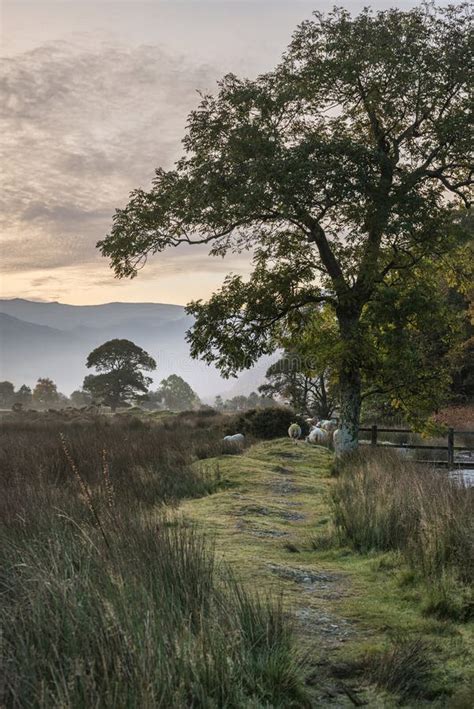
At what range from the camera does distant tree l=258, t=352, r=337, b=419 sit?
125 ft

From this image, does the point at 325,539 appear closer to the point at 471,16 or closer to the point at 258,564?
the point at 258,564

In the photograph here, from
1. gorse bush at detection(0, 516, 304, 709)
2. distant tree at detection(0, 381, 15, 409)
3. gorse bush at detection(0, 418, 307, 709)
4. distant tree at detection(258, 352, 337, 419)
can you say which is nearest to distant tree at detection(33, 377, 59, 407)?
distant tree at detection(0, 381, 15, 409)

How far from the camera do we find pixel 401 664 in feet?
14.1

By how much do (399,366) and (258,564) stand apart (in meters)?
10.2

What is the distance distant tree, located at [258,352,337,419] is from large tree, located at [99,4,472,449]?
2028 centimetres

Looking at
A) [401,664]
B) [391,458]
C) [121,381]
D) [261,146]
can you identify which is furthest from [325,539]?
[121,381]

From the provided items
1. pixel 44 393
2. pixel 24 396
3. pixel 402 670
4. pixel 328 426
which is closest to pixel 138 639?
pixel 402 670

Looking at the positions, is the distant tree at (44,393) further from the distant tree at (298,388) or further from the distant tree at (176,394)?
the distant tree at (298,388)

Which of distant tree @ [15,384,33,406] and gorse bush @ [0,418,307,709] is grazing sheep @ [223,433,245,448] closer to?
gorse bush @ [0,418,307,709]

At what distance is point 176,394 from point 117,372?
61.1 metres

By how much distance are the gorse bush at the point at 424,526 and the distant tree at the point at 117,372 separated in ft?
197

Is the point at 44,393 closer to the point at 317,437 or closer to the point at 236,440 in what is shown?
the point at 317,437

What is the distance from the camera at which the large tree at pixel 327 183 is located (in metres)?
14.9

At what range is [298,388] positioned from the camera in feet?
133
